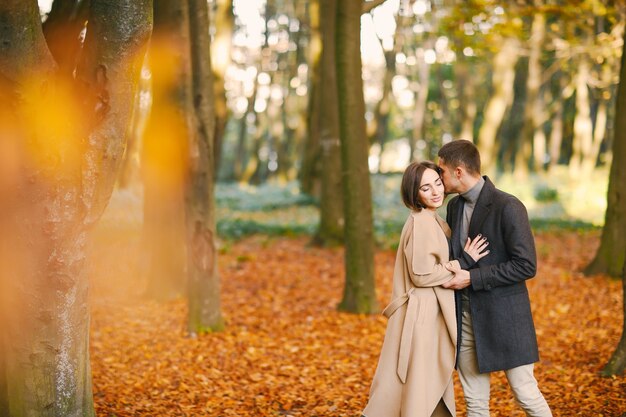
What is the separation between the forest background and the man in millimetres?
1485

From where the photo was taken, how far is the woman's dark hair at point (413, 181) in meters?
4.32

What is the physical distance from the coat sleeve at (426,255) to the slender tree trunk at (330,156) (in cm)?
940

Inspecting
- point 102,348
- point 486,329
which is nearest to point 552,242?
point 102,348

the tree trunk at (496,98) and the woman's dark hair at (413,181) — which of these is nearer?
the woman's dark hair at (413,181)

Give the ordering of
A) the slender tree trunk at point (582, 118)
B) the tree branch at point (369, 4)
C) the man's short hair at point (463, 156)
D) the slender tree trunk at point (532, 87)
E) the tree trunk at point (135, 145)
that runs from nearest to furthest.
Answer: the man's short hair at point (463, 156) < the tree branch at point (369, 4) < the tree trunk at point (135, 145) < the slender tree trunk at point (532, 87) < the slender tree trunk at point (582, 118)

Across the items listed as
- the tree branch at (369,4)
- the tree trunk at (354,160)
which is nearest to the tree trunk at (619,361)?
the tree trunk at (354,160)

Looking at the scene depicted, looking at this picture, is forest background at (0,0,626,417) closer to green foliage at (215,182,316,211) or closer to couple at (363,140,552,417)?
green foliage at (215,182,316,211)

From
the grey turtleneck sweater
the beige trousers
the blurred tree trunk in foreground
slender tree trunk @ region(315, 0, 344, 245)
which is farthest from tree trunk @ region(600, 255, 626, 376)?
slender tree trunk @ region(315, 0, 344, 245)

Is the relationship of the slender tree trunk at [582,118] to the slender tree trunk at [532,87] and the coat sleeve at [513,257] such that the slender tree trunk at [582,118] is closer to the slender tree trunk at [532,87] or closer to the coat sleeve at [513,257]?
the slender tree trunk at [532,87]

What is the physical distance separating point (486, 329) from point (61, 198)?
277 centimetres

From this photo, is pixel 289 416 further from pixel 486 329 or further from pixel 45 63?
pixel 45 63

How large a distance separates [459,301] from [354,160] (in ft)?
15.4

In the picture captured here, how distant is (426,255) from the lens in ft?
14.3

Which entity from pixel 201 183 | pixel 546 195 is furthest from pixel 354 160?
pixel 546 195
